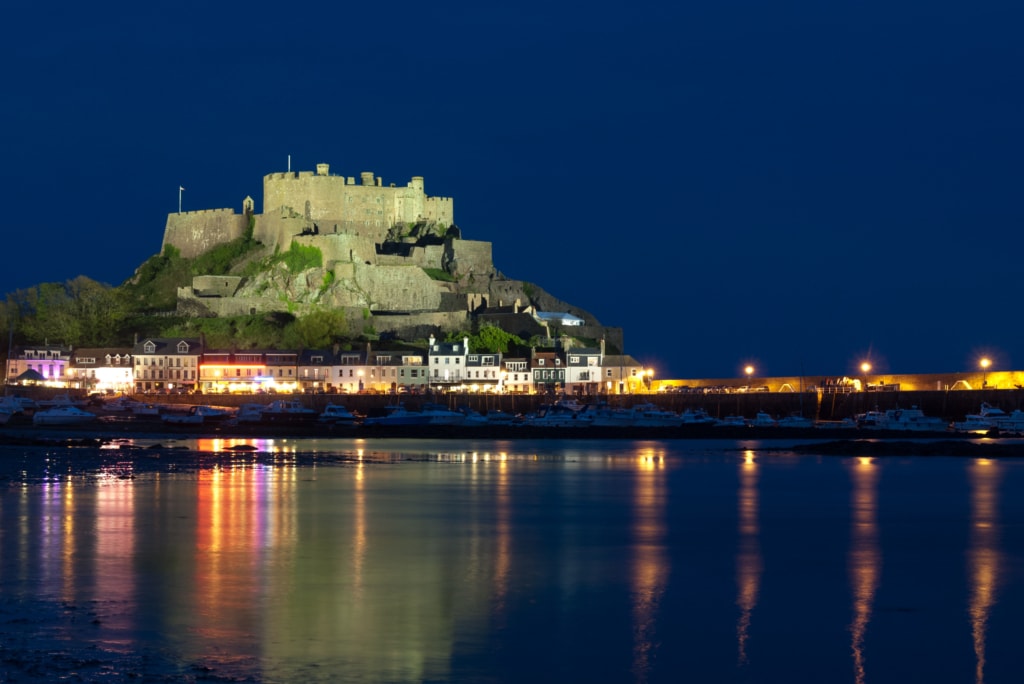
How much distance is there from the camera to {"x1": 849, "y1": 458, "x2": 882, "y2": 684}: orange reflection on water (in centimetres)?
1309

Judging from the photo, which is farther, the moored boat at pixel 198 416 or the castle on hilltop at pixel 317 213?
the castle on hilltop at pixel 317 213

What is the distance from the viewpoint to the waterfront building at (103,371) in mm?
83938

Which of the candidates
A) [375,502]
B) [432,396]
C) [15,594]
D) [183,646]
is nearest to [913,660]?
[183,646]

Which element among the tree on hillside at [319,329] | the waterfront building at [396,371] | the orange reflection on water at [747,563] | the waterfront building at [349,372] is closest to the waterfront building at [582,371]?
the waterfront building at [396,371]

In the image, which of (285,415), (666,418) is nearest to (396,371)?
(285,415)

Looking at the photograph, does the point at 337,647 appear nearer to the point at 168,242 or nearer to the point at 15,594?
the point at 15,594

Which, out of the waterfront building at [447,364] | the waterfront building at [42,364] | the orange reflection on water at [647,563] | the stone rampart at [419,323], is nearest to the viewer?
the orange reflection on water at [647,563]

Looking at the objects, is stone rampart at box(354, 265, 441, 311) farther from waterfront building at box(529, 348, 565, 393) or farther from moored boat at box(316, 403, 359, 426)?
moored boat at box(316, 403, 359, 426)

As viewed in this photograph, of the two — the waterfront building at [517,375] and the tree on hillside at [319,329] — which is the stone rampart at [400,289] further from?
the waterfront building at [517,375]

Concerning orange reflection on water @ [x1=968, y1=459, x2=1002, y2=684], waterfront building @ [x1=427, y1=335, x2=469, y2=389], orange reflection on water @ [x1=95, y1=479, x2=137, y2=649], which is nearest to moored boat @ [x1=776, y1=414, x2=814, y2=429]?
waterfront building @ [x1=427, y1=335, x2=469, y2=389]

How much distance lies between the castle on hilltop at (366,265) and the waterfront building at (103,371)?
701cm

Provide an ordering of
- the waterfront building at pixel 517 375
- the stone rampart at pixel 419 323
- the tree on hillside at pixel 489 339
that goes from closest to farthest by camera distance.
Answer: the waterfront building at pixel 517 375, the tree on hillside at pixel 489 339, the stone rampart at pixel 419 323

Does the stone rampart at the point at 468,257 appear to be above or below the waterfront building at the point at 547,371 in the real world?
→ above

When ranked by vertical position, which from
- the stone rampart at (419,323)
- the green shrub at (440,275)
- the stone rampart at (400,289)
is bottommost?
the stone rampart at (419,323)
